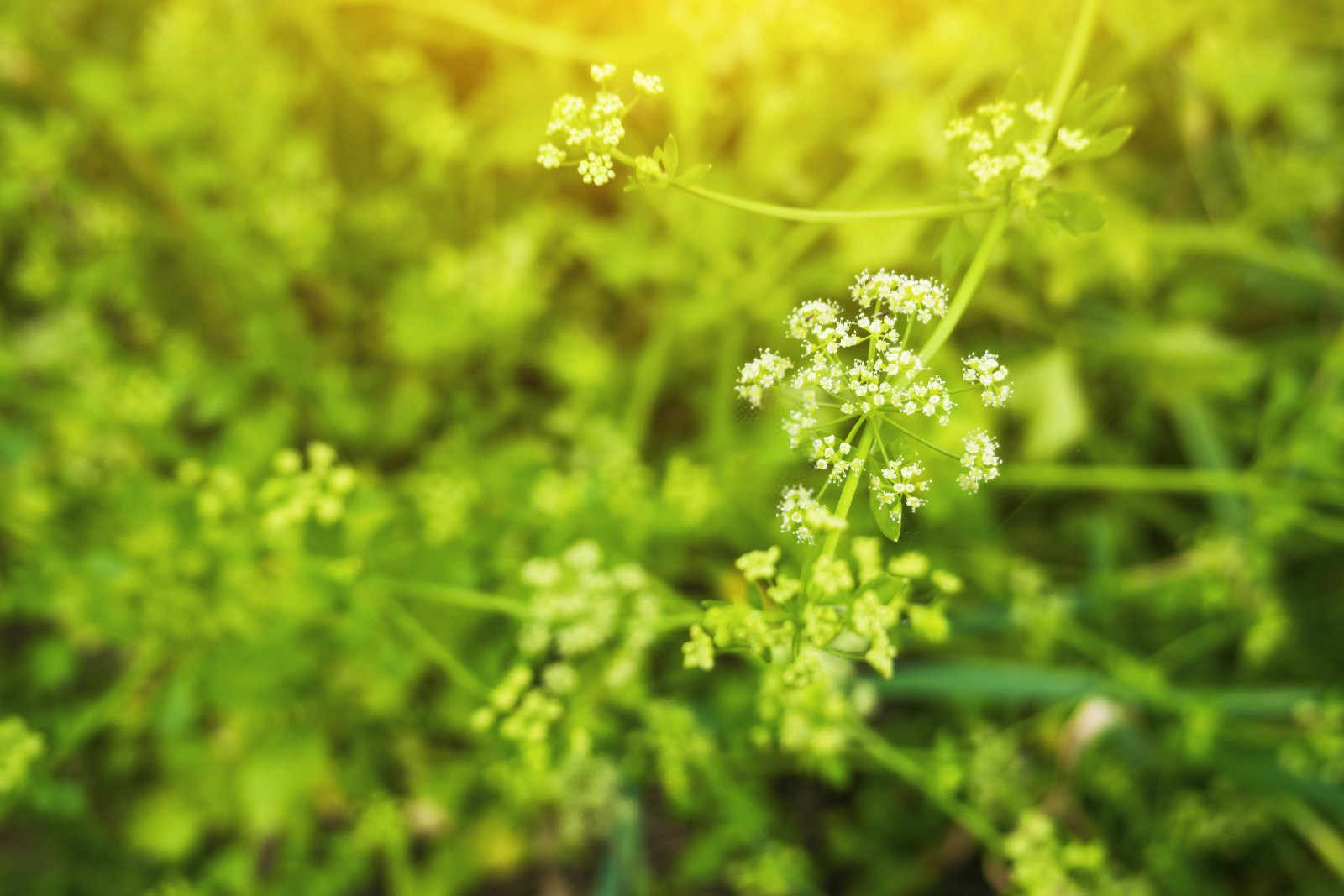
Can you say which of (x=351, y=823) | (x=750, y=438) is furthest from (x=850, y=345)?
(x=351, y=823)

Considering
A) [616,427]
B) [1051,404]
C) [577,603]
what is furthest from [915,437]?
[1051,404]

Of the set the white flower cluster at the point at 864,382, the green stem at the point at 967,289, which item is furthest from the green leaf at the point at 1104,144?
the white flower cluster at the point at 864,382

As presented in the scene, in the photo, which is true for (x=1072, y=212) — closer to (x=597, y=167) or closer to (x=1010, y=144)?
(x=1010, y=144)

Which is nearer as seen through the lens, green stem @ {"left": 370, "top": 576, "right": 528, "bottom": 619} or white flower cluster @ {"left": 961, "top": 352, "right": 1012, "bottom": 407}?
white flower cluster @ {"left": 961, "top": 352, "right": 1012, "bottom": 407}

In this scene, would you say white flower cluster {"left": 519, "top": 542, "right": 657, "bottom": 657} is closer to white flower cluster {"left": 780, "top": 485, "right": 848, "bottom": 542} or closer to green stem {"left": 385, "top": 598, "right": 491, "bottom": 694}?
green stem {"left": 385, "top": 598, "right": 491, "bottom": 694}

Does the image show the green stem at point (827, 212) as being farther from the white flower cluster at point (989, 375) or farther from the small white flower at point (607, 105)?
the white flower cluster at point (989, 375)

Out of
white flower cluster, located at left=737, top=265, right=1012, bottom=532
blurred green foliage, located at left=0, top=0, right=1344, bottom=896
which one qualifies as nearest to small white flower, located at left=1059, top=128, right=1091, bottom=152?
white flower cluster, located at left=737, top=265, right=1012, bottom=532
